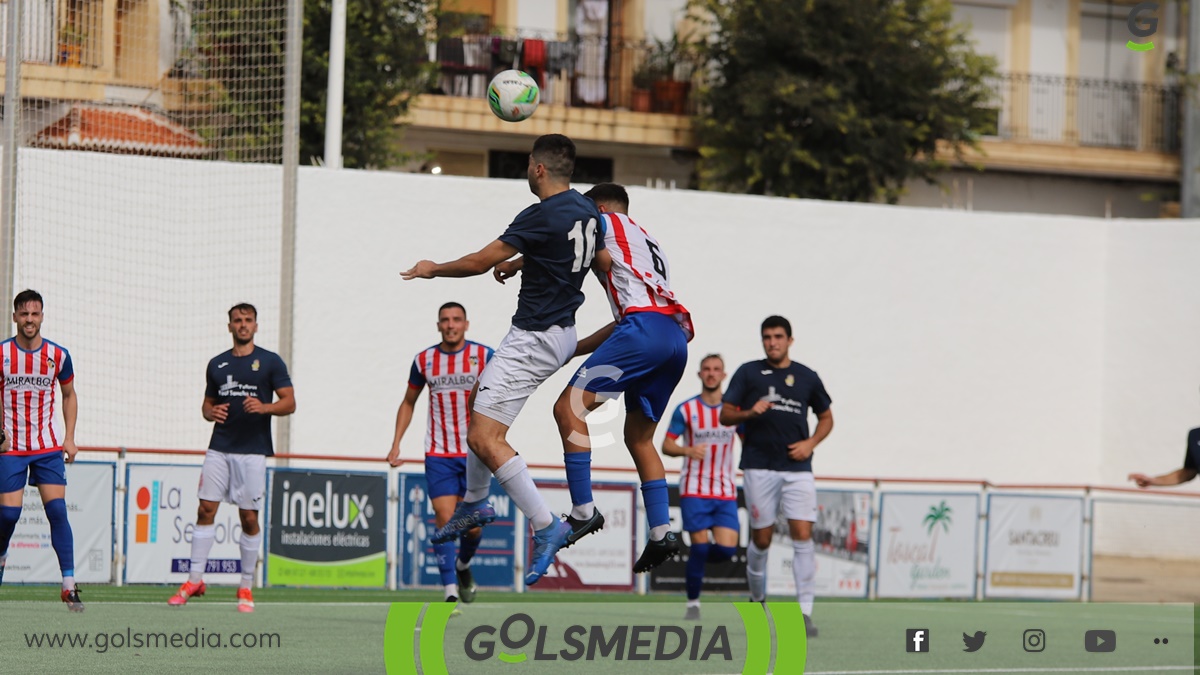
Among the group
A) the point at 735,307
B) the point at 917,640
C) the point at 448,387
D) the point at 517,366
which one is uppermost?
the point at 735,307

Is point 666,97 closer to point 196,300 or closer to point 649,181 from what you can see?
point 649,181

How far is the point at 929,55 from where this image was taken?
91.2ft

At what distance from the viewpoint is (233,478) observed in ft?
46.7

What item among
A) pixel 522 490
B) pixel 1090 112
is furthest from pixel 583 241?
pixel 1090 112

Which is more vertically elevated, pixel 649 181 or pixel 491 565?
pixel 649 181

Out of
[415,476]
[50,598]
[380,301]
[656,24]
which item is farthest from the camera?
[656,24]

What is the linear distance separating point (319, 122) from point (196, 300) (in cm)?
424

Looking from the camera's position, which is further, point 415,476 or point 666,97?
point 666,97

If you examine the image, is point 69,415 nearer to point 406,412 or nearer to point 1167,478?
point 406,412

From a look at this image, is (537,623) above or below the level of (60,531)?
below

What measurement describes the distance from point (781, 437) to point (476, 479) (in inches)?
183

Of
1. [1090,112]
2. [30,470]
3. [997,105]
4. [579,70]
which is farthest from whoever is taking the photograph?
[1090,112]

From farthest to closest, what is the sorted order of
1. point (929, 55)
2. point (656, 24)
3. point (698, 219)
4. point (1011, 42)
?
point (1011, 42) → point (656, 24) → point (929, 55) → point (698, 219)

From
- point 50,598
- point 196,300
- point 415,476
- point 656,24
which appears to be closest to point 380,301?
point 196,300
